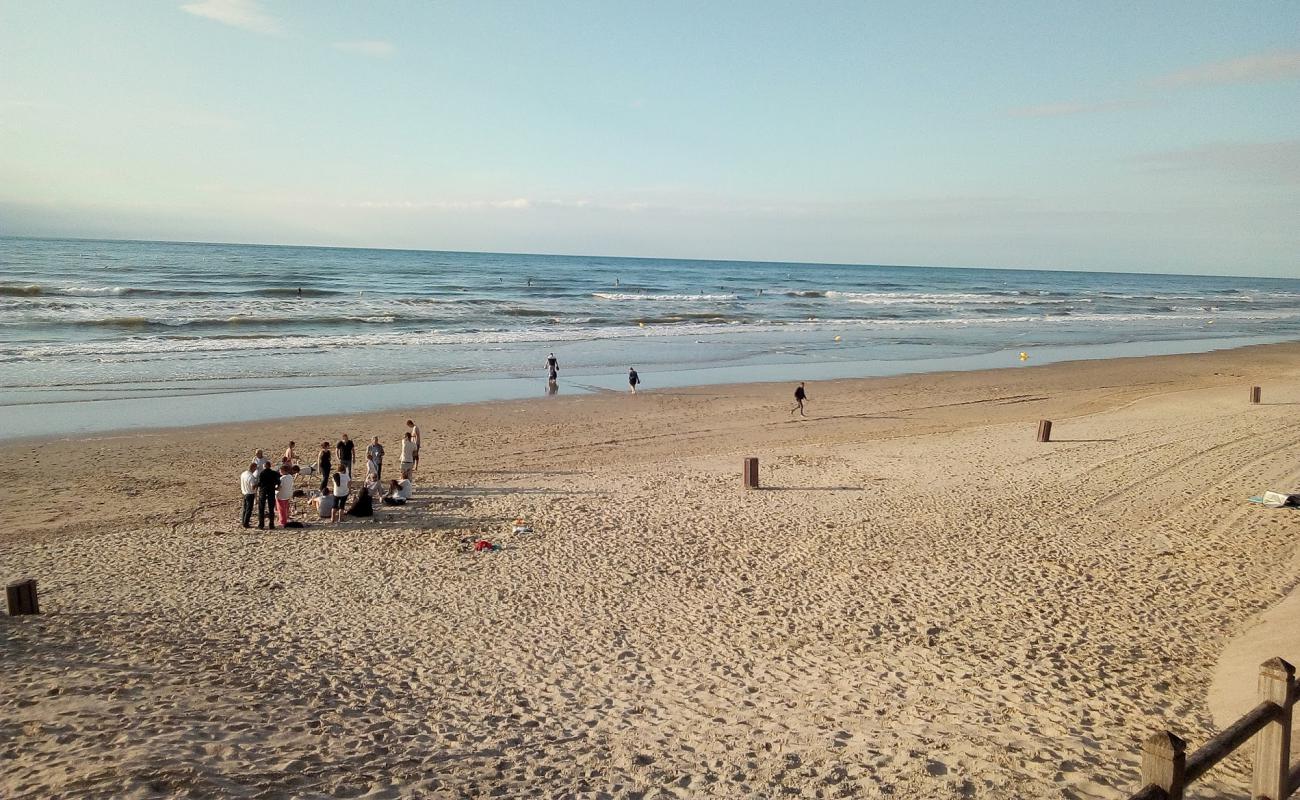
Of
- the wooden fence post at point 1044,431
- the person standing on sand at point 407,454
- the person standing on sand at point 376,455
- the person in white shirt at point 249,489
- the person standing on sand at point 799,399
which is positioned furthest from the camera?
the person standing on sand at point 799,399

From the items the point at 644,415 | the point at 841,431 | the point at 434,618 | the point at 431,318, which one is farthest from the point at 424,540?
the point at 431,318

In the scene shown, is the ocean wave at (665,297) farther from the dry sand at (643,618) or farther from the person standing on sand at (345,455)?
the person standing on sand at (345,455)

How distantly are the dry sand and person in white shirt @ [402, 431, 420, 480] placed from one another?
2.14ft

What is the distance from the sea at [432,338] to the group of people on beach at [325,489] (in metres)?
7.37

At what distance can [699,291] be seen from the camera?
253 feet

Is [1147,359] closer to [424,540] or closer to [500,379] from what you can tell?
[500,379]

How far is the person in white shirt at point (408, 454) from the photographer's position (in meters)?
14.9

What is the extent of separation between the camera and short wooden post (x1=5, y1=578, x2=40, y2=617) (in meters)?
8.80

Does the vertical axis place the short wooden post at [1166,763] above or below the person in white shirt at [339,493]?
above

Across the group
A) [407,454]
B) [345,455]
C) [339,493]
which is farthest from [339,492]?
[407,454]

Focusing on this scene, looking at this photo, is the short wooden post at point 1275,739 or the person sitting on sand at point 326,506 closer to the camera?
the short wooden post at point 1275,739

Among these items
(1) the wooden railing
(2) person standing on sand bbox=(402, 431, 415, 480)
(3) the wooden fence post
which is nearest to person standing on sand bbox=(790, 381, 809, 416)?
(3) the wooden fence post

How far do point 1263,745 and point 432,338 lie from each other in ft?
115

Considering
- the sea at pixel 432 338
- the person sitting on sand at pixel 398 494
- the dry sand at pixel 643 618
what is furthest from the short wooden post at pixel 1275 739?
the sea at pixel 432 338
